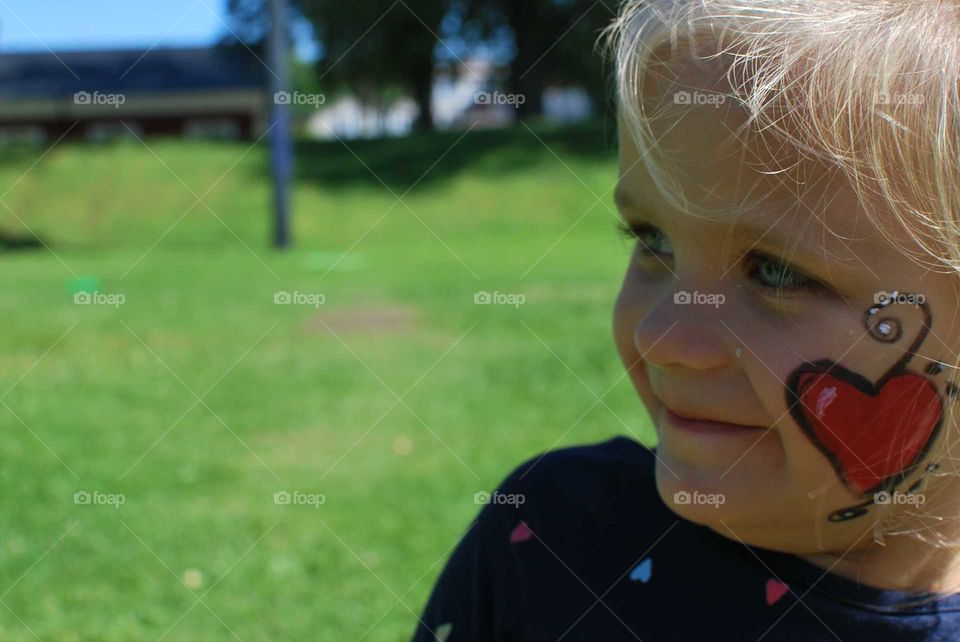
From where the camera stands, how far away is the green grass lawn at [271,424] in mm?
3529

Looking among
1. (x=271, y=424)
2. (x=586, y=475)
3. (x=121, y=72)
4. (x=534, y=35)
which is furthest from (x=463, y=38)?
(x=586, y=475)

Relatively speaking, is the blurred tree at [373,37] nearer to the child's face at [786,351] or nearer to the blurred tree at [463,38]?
the blurred tree at [463,38]

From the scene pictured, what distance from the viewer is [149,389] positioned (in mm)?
6277

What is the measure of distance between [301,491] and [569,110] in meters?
36.7

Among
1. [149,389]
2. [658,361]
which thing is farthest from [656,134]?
[149,389]

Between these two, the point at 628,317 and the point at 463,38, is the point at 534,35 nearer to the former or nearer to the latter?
the point at 463,38

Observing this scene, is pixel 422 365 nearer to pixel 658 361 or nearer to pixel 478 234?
pixel 658 361

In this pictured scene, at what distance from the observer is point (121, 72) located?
35.7m

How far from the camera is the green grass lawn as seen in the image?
3529 millimetres

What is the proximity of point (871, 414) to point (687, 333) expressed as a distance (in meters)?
0.24

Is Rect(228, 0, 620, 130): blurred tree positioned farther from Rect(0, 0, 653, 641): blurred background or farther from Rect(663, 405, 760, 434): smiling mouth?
Rect(663, 405, 760, 434): smiling mouth

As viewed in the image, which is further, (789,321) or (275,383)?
(275,383)

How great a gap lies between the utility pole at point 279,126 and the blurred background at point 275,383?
0.07 meters

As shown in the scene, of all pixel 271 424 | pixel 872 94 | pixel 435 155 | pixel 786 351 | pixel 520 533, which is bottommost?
pixel 435 155
